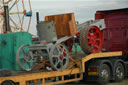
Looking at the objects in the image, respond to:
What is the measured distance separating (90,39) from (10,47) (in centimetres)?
524

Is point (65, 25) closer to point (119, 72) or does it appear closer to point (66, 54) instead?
point (66, 54)

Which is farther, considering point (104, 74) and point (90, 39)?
point (104, 74)

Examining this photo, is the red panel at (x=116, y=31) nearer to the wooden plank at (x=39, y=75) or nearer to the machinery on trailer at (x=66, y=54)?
the machinery on trailer at (x=66, y=54)

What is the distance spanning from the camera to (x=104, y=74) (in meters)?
11.0

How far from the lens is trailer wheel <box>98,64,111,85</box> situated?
35.2ft

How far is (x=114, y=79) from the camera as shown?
11.7 meters

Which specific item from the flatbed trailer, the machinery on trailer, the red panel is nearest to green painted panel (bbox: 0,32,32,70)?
the machinery on trailer

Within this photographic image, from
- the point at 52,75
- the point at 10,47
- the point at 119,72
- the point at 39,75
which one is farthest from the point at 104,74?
the point at 10,47

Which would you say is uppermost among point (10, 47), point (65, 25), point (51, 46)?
point (65, 25)

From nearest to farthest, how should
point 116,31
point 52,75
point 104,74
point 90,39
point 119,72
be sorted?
1. point 52,75
2. point 90,39
3. point 104,74
4. point 119,72
5. point 116,31

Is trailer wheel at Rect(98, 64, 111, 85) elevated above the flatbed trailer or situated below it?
below

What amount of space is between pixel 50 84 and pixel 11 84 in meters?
1.71

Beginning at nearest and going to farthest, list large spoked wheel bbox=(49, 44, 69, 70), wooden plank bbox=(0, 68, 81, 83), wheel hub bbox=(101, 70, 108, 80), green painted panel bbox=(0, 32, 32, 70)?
wooden plank bbox=(0, 68, 81, 83) < large spoked wheel bbox=(49, 44, 69, 70) < wheel hub bbox=(101, 70, 108, 80) < green painted panel bbox=(0, 32, 32, 70)

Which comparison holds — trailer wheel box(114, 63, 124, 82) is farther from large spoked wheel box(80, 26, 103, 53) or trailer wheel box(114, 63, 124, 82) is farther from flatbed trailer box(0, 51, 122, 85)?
large spoked wheel box(80, 26, 103, 53)
